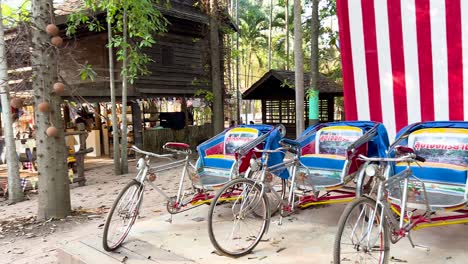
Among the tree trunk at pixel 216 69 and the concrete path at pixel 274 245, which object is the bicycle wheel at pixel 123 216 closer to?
the concrete path at pixel 274 245

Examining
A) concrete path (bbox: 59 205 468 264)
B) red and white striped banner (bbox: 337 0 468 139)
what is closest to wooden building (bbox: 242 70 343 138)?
red and white striped banner (bbox: 337 0 468 139)

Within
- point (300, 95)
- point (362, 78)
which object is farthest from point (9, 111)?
point (362, 78)

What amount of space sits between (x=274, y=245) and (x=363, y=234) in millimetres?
1070

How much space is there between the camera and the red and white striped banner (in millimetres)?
5367

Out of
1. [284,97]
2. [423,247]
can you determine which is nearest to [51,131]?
[423,247]

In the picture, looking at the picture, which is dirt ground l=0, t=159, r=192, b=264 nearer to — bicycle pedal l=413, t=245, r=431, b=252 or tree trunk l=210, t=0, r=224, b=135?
bicycle pedal l=413, t=245, r=431, b=252

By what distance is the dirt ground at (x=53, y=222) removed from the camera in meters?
4.79

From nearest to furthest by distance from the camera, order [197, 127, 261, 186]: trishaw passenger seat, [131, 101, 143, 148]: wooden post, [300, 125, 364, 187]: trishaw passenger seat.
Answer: [300, 125, 364, 187]: trishaw passenger seat → [197, 127, 261, 186]: trishaw passenger seat → [131, 101, 143, 148]: wooden post

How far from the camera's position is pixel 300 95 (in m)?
7.34

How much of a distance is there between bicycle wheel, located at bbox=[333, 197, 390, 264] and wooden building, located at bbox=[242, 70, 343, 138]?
11.6m

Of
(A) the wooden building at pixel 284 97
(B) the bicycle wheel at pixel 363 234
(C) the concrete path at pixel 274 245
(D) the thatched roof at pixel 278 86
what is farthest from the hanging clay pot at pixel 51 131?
(A) the wooden building at pixel 284 97

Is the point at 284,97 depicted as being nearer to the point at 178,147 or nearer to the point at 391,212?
the point at 178,147

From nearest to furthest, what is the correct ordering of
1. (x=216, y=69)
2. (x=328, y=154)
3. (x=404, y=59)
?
1. (x=328, y=154)
2. (x=404, y=59)
3. (x=216, y=69)

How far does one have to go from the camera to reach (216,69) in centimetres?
1350
